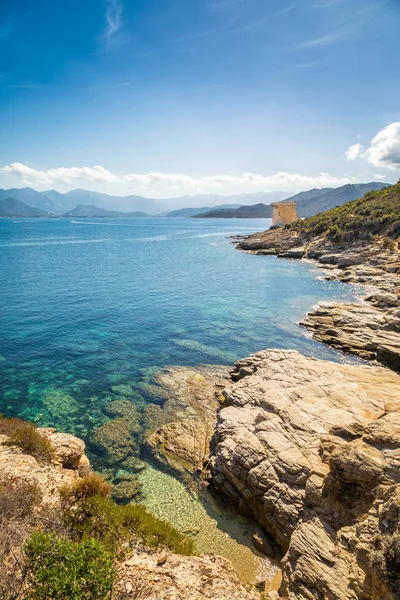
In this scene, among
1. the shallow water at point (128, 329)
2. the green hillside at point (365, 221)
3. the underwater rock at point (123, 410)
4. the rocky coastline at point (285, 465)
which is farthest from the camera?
the green hillside at point (365, 221)

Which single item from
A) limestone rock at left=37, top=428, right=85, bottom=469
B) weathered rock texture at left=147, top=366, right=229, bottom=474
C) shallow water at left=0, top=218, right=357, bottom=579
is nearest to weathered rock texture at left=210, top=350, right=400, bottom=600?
weathered rock texture at left=147, top=366, right=229, bottom=474

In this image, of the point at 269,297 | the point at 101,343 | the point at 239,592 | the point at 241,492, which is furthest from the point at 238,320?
the point at 239,592

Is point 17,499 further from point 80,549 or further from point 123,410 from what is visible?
point 123,410

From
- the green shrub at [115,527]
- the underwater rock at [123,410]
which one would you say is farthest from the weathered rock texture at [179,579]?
the underwater rock at [123,410]

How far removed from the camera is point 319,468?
1380 cm

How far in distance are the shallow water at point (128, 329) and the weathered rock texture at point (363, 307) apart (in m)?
2.93

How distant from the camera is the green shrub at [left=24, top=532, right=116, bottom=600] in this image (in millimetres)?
7582

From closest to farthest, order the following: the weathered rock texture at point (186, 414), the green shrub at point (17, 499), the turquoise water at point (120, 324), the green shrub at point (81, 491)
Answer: the green shrub at point (17, 499) → the green shrub at point (81, 491) → the weathered rock texture at point (186, 414) → the turquoise water at point (120, 324)

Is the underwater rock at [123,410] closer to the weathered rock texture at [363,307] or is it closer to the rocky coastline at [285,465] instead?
the rocky coastline at [285,465]

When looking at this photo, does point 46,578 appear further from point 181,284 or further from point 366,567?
point 181,284

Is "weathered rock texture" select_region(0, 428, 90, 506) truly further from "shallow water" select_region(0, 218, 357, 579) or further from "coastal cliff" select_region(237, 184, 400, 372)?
"coastal cliff" select_region(237, 184, 400, 372)

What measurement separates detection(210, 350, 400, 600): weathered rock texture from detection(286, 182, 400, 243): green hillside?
65.8 meters

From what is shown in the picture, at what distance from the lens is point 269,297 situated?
52469 millimetres

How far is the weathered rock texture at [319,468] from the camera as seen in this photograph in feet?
32.3
